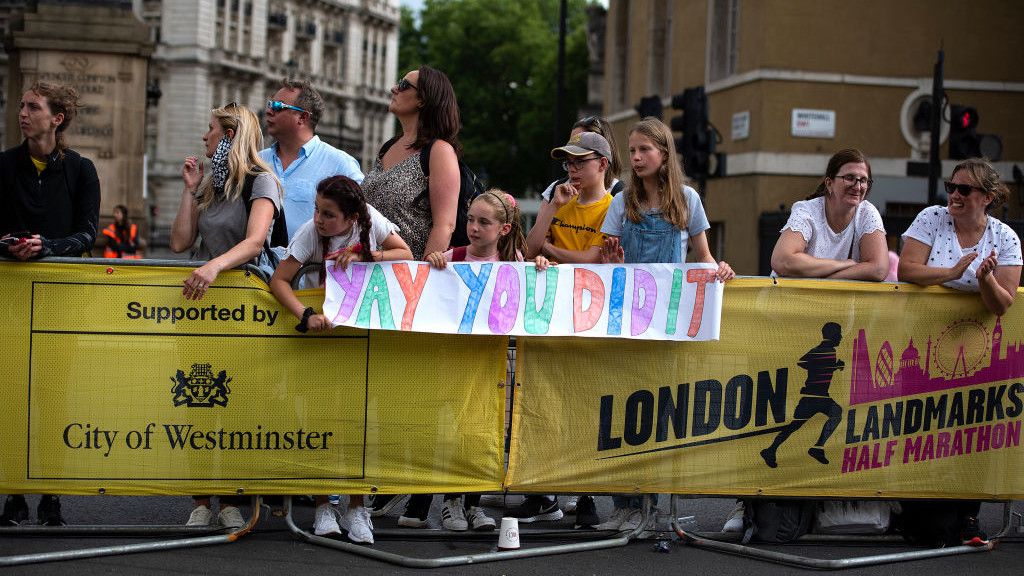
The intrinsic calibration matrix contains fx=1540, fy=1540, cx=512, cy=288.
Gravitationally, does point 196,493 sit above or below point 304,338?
below

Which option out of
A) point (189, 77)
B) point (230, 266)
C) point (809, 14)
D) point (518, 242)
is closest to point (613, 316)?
point (518, 242)

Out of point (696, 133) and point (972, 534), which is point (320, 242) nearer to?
point (972, 534)

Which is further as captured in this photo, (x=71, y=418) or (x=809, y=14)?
(x=809, y=14)

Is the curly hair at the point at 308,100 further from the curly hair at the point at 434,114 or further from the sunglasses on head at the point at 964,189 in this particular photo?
the sunglasses on head at the point at 964,189

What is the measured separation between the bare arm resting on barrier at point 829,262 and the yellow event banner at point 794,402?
0.39 ft

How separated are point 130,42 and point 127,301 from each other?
17208 millimetres

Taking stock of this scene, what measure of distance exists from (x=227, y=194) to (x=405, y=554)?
211 centimetres

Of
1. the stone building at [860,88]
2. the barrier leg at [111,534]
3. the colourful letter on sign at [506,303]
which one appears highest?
the stone building at [860,88]

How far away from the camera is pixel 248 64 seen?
89.6 metres

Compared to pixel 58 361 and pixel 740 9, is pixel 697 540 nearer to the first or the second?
pixel 58 361

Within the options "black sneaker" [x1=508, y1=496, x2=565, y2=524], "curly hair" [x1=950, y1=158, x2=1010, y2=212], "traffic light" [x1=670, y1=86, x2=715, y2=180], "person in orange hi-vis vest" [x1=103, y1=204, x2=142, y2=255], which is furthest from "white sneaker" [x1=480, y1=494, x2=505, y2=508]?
"person in orange hi-vis vest" [x1=103, y1=204, x2=142, y2=255]

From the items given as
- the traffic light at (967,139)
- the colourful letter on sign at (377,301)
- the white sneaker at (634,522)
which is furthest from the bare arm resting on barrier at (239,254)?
the traffic light at (967,139)

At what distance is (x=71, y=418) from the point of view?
7.61m

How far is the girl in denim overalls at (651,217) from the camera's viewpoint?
838 centimetres
